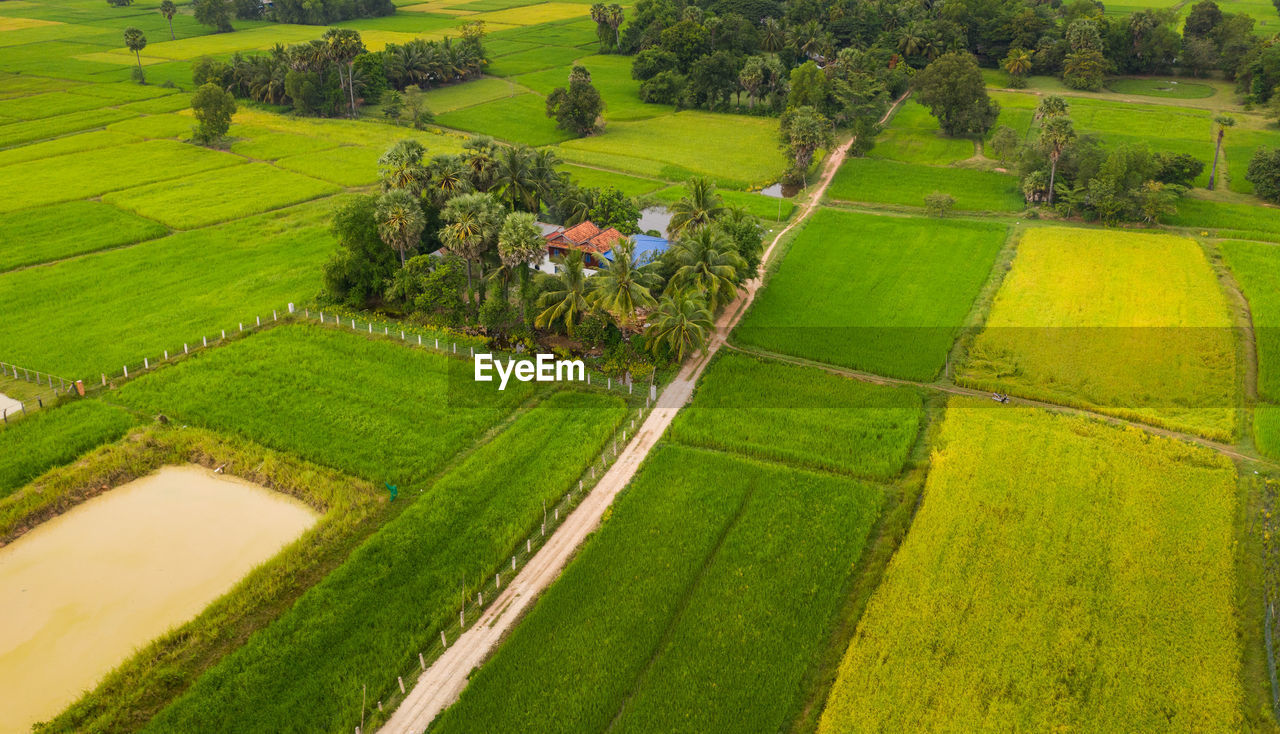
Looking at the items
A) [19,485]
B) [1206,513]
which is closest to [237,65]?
[19,485]

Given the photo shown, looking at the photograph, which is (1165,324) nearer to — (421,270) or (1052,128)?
(1052,128)

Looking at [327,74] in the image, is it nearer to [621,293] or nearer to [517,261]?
[517,261]

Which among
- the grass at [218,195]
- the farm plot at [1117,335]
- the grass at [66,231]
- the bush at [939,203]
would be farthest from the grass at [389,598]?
the grass at [218,195]

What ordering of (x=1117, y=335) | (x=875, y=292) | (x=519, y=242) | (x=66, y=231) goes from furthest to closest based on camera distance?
1. (x=66, y=231)
2. (x=875, y=292)
3. (x=1117, y=335)
4. (x=519, y=242)

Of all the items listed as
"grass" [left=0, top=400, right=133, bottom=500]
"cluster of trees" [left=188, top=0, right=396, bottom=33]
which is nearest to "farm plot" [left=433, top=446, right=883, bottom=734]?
"grass" [left=0, top=400, right=133, bottom=500]

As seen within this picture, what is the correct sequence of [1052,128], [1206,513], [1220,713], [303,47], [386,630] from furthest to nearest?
[303,47] → [1052,128] → [1206,513] → [386,630] → [1220,713]

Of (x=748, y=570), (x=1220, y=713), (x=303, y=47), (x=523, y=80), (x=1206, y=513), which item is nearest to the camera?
(x=1220, y=713)

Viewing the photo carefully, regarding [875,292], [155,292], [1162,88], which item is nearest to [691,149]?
[875,292]
